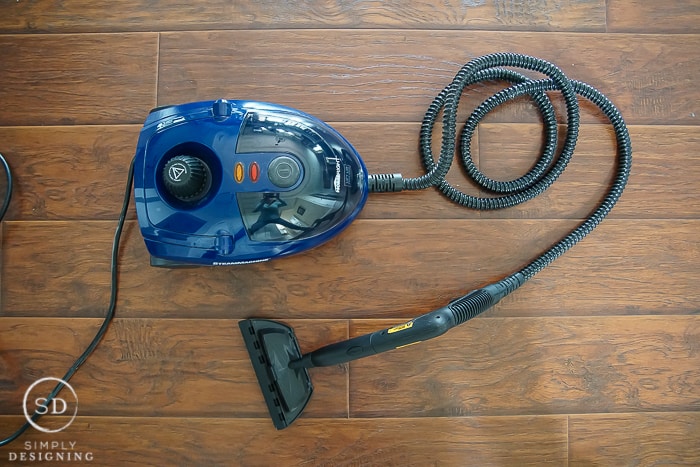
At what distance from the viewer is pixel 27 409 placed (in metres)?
1.00

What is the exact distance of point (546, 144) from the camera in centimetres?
102

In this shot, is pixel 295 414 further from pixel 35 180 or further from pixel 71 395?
pixel 35 180

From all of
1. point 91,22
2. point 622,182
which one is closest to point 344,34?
point 91,22

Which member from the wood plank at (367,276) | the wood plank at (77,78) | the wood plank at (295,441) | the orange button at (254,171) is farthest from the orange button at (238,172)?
the wood plank at (295,441)

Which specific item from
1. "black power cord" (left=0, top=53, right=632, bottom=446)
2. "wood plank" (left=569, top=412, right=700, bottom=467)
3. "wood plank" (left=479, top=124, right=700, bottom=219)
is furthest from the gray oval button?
"wood plank" (left=569, top=412, right=700, bottom=467)

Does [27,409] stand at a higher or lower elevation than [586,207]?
lower

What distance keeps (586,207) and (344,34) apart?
1.96 ft

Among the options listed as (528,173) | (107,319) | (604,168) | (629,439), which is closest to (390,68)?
(528,173)

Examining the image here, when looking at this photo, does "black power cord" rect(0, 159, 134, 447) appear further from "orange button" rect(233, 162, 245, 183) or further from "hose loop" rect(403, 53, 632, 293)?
"hose loop" rect(403, 53, 632, 293)

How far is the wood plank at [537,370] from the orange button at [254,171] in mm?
370

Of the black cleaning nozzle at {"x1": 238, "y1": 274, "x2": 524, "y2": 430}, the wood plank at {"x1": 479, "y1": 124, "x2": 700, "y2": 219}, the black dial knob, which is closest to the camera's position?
the black dial knob

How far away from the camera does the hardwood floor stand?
1.00 m

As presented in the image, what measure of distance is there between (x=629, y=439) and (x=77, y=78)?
1311mm

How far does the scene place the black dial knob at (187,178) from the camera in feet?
2.46
